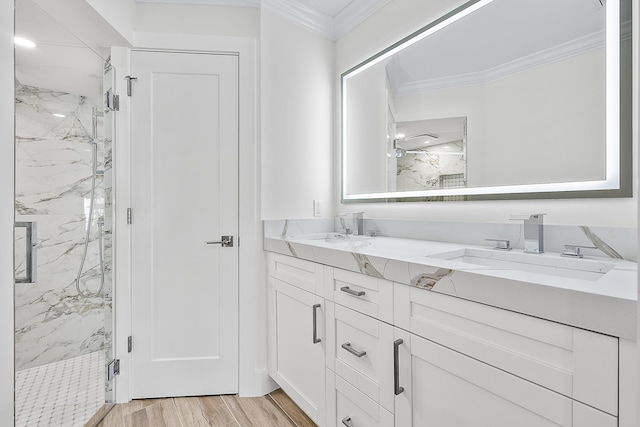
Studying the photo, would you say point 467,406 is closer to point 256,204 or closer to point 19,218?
point 256,204

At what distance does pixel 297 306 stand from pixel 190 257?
740 millimetres

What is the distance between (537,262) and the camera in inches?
48.4

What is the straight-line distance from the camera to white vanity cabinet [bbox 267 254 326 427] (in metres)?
1.57

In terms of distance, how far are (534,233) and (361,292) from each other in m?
0.69

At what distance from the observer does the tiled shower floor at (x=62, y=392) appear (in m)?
1.35

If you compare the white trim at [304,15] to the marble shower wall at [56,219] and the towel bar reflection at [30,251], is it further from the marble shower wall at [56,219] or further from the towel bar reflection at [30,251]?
the towel bar reflection at [30,251]

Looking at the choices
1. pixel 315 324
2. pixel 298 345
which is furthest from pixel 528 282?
pixel 298 345

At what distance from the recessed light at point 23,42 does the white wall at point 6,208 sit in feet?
0.21

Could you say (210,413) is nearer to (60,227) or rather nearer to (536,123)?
(60,227)

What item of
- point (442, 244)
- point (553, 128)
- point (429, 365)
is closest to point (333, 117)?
point (442, 244)

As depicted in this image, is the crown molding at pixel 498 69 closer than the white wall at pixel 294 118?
Yes

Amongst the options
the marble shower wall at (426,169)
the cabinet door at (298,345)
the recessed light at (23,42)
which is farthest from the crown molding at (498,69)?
the recessed light at (23,42)

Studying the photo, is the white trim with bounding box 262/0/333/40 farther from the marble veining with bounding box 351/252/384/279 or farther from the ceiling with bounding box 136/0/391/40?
the marble veining with bounding box 351/252/384/279

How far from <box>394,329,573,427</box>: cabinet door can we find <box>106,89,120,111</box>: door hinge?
187cm
